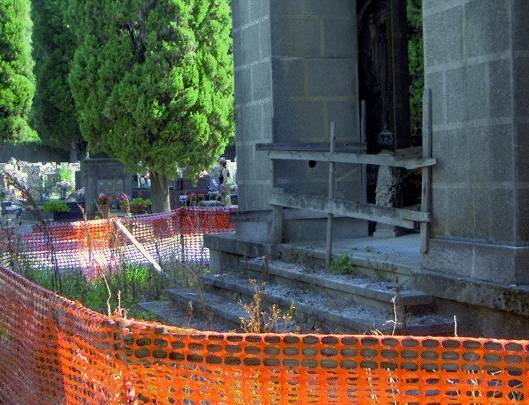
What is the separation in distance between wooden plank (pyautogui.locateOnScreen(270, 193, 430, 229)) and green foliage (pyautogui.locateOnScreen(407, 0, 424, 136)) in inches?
89.1

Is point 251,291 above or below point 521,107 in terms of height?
below

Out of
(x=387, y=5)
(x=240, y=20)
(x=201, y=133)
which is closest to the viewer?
(x=387, y=5)

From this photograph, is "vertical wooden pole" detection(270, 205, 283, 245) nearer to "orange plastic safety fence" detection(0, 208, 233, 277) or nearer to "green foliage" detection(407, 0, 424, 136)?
"green foliage" detection(407, 0, 424, 136)

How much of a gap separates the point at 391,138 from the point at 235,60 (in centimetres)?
202

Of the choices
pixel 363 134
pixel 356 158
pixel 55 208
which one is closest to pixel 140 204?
pixel 55 208

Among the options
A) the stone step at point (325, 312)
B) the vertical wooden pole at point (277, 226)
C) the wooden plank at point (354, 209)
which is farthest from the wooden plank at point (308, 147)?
the stone step at point (325, 312)

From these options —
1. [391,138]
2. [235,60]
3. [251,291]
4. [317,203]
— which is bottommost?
[251,291]

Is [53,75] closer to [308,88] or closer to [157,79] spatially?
[157,79]

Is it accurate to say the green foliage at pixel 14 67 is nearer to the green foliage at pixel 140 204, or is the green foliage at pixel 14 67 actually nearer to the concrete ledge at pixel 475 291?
the green foliage at pixel 140 204

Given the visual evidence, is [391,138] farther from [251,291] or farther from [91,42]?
[91,42]

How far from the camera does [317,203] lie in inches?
304

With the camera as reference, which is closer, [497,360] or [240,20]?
[497,360]

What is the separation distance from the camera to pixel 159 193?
74.9ft

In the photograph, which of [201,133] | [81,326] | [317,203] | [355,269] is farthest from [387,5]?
[201,133]
